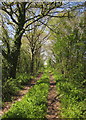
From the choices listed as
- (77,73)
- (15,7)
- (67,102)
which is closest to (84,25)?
(77,73)

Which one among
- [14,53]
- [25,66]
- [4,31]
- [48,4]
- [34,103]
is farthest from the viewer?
[25,66]

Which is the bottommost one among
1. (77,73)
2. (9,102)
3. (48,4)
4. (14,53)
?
(9,102)

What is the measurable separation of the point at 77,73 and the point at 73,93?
102 cm

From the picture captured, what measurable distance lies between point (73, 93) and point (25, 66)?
1984cm

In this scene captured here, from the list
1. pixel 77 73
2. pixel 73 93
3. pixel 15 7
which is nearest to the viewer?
pixel 73 93

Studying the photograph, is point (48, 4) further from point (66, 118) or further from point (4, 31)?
point (66, 118)

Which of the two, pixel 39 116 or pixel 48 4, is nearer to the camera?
pixel 39 116

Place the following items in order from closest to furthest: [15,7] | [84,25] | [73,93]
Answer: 1. [73,93]
2. [84,25]
3. [15,7]

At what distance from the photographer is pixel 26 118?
14.1 feet

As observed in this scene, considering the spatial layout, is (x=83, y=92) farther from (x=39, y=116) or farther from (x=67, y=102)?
(x=39, y=116)

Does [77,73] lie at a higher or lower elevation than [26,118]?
higher

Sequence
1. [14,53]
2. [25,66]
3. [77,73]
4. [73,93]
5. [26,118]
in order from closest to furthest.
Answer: [26,118], [73,93], [77,73], [14,53], [25,66]

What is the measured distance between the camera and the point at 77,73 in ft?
22.5

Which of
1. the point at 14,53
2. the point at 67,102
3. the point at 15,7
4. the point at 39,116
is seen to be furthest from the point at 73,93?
the point at 15,7
